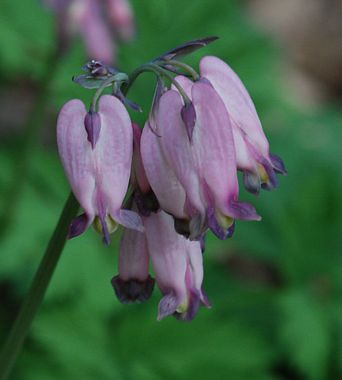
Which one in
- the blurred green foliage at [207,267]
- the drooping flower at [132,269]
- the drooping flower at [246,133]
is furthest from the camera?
the blurred green foliage at [207,267]

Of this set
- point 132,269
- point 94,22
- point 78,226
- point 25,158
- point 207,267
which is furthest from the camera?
point 207,267

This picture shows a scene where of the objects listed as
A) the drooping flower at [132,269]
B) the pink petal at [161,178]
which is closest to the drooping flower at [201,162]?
the pink petal at [161,178]

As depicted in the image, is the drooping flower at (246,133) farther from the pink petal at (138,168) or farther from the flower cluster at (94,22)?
the flower cluster at (94,22)

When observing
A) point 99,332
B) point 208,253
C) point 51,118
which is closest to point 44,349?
point 99,332

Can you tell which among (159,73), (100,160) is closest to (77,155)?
(100,160)

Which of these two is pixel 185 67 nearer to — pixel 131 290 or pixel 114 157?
pixel 114 157

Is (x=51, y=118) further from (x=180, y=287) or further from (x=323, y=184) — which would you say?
(x=180, y=287)

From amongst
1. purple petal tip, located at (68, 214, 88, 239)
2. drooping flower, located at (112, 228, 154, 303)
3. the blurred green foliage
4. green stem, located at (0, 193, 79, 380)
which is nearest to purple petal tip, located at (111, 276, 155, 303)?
drooping flower, located at (112, 228, 154, 303)
